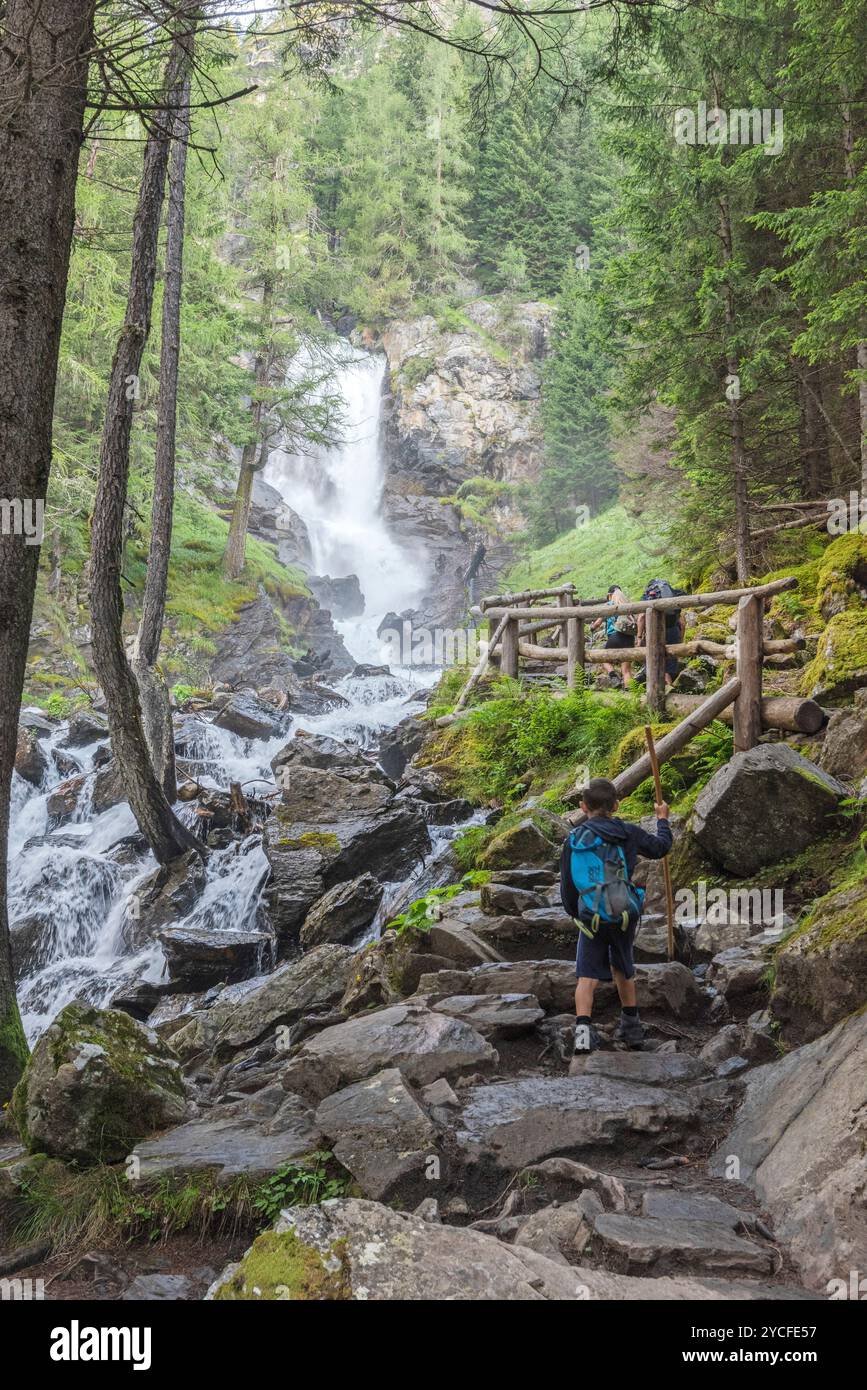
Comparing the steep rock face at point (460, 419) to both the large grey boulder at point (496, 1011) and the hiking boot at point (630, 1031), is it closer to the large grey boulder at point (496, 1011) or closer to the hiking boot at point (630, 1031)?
the large grey boulder at point (496, 1011)

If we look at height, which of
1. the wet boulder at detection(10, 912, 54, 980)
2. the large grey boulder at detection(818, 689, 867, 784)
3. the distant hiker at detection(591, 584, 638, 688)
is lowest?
the wet boulder at detection(10, 912, 54, 980)

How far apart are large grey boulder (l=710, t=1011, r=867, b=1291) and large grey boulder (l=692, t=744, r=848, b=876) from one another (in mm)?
2201

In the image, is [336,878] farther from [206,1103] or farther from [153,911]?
[206,1103]

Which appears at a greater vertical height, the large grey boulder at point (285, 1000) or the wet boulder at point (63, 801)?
the wet boulder at point (63, 801)

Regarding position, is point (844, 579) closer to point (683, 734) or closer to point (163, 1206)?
point (683, 734)

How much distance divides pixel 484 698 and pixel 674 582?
741 centimetres

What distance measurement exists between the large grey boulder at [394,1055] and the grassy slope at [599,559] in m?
19.9

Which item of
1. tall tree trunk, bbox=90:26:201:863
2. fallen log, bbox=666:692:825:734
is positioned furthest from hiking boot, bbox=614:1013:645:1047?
tall tree trunk, bbox=90:26:201:863

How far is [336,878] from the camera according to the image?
34.3ft

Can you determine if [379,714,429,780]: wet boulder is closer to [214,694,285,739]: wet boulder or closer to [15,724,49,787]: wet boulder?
[214,694,285,739]: wet boulder

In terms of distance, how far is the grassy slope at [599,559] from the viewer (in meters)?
27.9

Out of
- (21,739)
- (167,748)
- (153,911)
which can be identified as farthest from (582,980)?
(21,739)

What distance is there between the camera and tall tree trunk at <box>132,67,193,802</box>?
13.0 m

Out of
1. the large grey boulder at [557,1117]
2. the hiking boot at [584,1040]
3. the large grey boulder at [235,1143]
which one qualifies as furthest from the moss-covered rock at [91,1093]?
the hiking boot at [584,1040]
